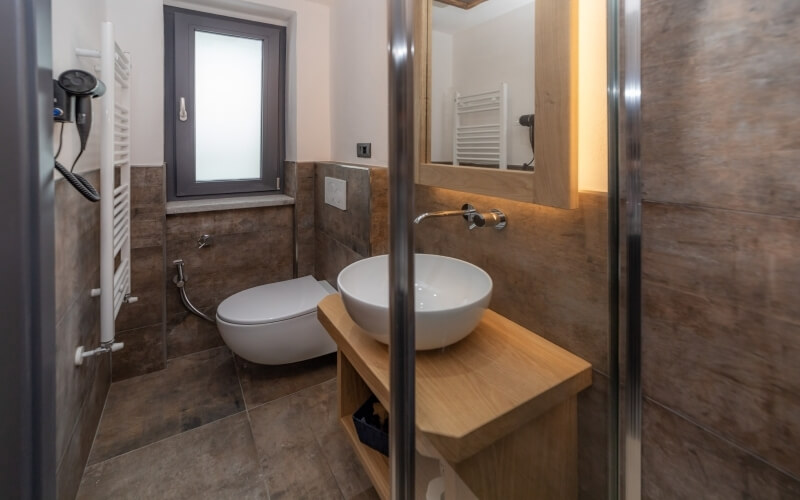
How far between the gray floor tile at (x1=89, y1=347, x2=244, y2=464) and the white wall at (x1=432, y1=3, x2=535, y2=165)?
164cm

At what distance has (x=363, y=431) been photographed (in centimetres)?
133

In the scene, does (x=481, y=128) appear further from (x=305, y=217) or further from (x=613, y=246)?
(x=305, y=217)

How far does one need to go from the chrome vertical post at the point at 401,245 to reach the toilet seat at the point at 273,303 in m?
1.20

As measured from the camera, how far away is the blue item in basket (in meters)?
1.30

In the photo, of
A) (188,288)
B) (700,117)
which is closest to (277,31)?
(188,288)

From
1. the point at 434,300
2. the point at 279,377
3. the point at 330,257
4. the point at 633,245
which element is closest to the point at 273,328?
the point at 279,377

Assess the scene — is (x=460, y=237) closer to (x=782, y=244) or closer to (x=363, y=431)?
(x=782, y=244)

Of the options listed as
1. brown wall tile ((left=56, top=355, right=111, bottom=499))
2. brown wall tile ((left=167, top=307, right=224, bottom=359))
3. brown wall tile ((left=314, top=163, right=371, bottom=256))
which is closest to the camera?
brown wall tile ((left=56, top=355, right=111, bottom=499))

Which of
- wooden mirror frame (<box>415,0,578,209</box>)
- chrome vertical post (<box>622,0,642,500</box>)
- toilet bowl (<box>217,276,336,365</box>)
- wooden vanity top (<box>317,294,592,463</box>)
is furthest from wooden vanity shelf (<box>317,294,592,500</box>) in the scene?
toilet bowl (<box>217,276,336,365</box>)

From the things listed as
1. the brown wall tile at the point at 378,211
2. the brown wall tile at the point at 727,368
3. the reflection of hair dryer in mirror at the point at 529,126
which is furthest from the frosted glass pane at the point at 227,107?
the brown wall tile at the point at 727,368

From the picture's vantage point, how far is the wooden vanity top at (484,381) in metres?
0.77

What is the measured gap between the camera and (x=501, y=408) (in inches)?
31.9

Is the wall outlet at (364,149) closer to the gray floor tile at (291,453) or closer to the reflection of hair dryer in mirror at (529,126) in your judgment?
the reflection of hair dryer in mirror at (529,126)

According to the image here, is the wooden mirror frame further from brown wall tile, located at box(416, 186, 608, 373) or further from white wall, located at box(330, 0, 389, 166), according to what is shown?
white wall, located at box(330, 0, 389, 166)
